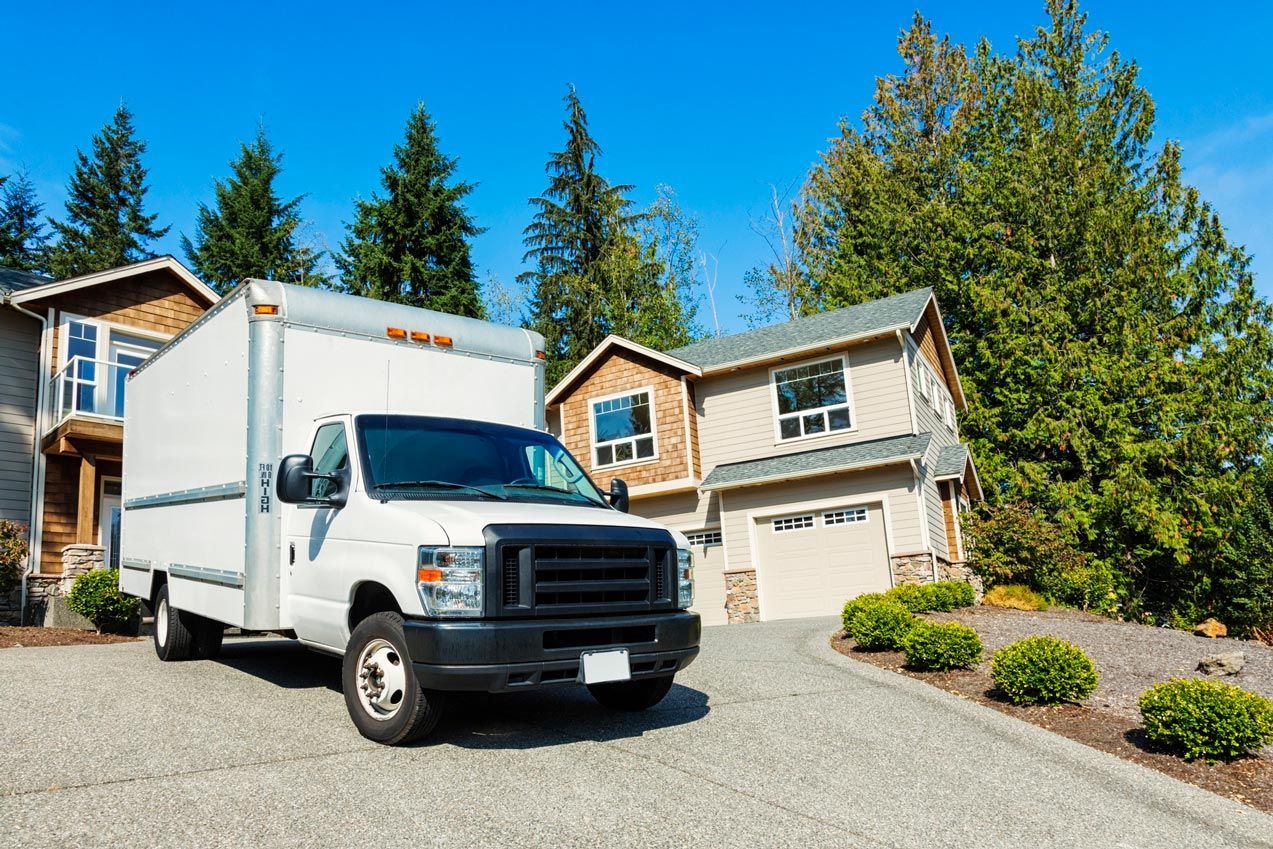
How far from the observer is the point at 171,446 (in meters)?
8.25

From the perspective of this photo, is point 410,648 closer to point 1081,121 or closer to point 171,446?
point 171,446

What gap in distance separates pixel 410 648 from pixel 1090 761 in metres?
4.84

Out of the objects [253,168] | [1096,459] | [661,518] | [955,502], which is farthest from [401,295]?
[1096,459]

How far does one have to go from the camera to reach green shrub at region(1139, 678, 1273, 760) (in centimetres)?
639

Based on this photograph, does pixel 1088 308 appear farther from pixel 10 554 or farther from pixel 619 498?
pixel 10 554

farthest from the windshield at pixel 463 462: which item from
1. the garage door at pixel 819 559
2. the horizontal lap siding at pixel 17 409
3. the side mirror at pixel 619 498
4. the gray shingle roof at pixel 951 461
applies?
the gray shingle roof at pixel 951 461

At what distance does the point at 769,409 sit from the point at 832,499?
2858mm

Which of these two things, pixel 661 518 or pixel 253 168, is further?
pixel 253 168

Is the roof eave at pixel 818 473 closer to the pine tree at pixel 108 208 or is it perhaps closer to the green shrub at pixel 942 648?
the green shrub at pixel 942 648

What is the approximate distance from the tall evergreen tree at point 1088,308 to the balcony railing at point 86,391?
21550mm

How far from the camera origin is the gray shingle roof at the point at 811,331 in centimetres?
1924

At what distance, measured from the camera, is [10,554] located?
44.6ft

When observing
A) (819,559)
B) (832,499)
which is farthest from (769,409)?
(819,559)

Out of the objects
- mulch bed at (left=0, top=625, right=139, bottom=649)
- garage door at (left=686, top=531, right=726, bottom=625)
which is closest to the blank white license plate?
mulch bed at (left=0, top=625, right=139, bottom=649)
